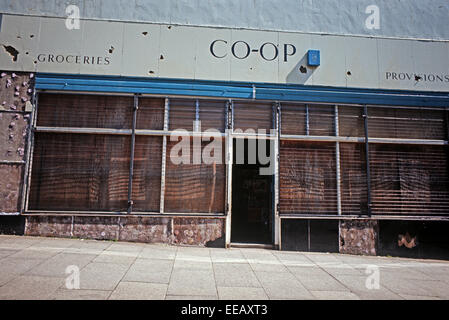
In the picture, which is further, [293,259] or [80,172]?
[80,172]

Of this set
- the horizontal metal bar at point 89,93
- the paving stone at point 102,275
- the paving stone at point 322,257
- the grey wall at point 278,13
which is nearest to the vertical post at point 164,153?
the horizontal metal bar at point 89,93

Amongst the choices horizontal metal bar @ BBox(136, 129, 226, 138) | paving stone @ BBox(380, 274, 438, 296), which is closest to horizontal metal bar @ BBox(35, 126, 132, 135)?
horizontal metal bar @ BBox(136, 129, 226, 138)

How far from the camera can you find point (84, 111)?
6801 millimetres

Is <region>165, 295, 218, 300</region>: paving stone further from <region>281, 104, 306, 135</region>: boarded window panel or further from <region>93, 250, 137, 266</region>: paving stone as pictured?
<region>281, 104, 306, 135</region>: boarded window panel

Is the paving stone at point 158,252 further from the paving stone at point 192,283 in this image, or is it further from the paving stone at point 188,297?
the paving stone at point 188,297

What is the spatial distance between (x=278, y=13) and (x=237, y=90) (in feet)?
8.75

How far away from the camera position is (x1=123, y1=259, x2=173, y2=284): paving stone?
4.20 m

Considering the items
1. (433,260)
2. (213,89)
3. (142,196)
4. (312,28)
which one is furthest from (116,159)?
(433,260)

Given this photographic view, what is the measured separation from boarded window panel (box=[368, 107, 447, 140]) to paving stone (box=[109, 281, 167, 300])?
655 cm

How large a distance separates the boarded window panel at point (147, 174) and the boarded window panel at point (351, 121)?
4987mm

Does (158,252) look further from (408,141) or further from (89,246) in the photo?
(408,141)

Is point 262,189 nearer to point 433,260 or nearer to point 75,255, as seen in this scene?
point 433,260

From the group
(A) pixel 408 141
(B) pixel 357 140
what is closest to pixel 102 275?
(B) pixel 357 140

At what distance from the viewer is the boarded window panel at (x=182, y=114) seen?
689 cm
